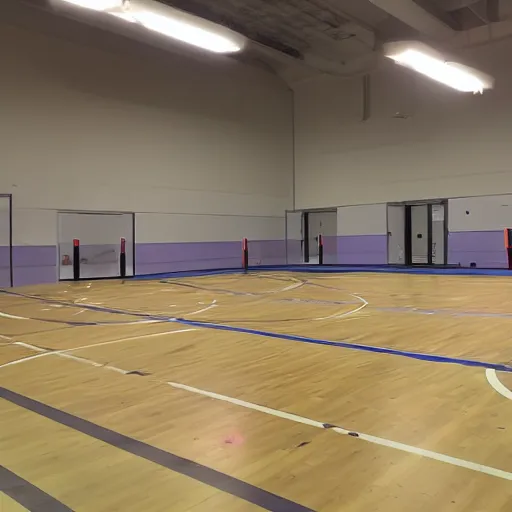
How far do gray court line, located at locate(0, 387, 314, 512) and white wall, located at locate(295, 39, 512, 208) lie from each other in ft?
41.5

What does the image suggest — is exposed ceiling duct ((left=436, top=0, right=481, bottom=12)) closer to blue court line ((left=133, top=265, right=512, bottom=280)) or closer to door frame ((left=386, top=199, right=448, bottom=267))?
door frame ((left=386, top=199, right=448, bottom=267))

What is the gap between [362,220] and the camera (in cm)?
1570

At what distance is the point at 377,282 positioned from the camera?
1084cm

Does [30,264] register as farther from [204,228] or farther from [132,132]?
[204,228]

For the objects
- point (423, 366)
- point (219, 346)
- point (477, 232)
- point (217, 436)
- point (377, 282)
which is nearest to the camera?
point (217, 436)

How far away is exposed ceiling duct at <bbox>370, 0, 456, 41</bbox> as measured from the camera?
11.5 metres

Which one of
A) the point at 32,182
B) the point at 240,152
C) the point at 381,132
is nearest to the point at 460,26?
the point at 381,132

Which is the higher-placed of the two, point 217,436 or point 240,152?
point 240,152

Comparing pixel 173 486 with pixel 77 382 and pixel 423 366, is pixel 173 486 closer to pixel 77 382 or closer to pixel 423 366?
pixel 77 382

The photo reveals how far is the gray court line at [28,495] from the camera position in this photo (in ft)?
6.30

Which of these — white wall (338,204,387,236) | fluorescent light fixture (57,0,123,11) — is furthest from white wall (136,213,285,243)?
fluorescent light fixture (57,0,123,11)

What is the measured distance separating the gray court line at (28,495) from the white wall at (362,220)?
13963 millimetres

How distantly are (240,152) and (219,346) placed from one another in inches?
465

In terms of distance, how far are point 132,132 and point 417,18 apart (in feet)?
23.7
